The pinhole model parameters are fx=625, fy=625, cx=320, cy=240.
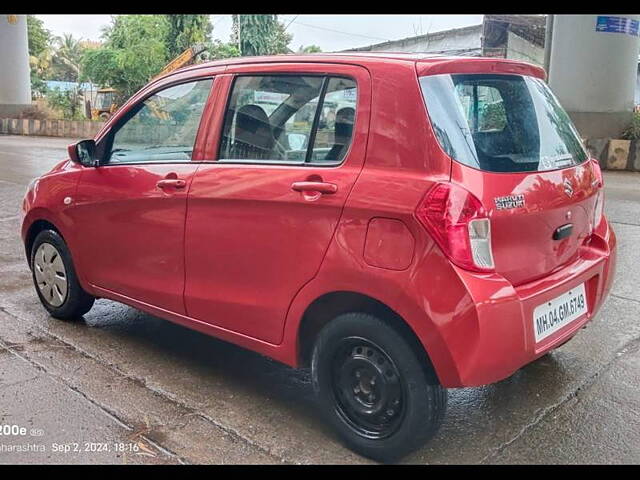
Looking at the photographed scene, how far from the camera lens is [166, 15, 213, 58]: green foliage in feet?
102

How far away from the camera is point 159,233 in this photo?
3584mm

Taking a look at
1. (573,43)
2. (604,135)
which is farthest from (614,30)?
(604,135)

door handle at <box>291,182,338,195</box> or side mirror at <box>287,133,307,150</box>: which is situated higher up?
side mirror at <box>287,133,307,150</box>

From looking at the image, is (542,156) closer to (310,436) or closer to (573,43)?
(310,436)

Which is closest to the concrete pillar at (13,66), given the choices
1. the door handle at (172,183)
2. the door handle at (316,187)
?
the door handle at (172,183)

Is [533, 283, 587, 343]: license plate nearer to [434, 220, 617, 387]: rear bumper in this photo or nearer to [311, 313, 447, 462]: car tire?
[434, 220, 617, 387]: rear bumper

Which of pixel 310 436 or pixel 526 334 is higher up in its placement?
pixel 526 334

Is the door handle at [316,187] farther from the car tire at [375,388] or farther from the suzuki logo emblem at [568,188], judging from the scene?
the suzuki logo emblem at [568,188]

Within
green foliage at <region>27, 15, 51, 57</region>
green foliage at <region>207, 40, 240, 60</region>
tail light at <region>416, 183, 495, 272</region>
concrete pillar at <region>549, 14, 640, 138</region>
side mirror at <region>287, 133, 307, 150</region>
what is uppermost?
green foliage at <region>27, 15, 51, 57</region>

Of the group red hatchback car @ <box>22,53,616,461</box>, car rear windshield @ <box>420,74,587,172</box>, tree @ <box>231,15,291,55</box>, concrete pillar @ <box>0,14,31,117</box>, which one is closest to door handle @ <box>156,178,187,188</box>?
red hatchback car @ <box>22,53,616,461</box>

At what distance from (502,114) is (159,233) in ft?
6.48

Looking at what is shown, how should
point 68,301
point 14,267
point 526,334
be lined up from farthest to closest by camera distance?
1. point 14,267
2. point 68,301
3. point 526,334

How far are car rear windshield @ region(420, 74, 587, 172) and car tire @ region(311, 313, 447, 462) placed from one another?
2.80ft

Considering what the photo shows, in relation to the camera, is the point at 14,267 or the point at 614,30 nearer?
the point at 14,267
